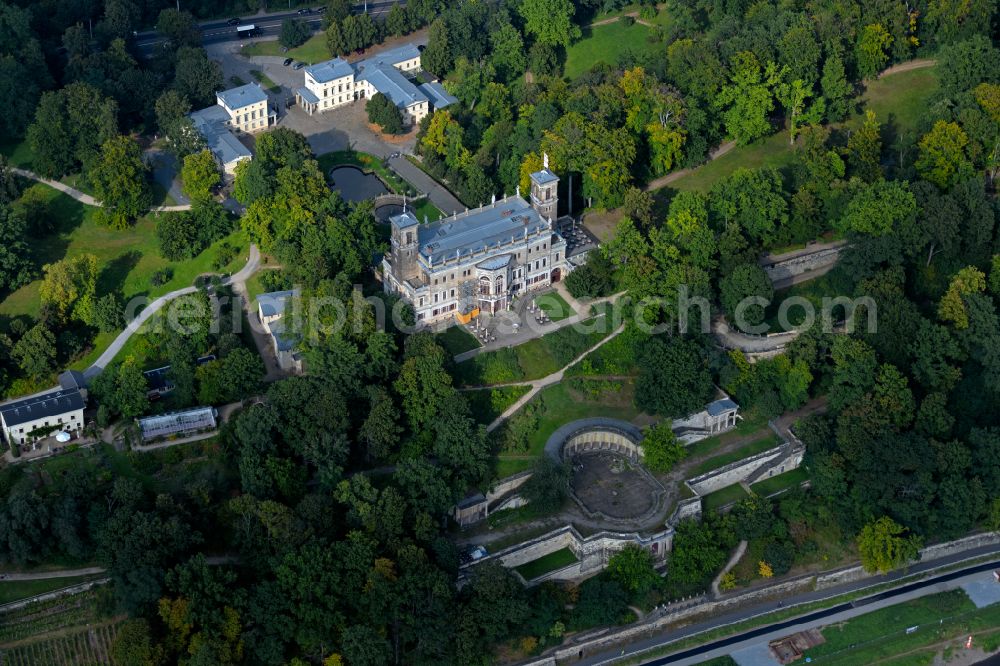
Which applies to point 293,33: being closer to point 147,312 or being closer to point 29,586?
point 147,312

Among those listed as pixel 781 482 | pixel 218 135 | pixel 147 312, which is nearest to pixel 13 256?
pixel 147 312

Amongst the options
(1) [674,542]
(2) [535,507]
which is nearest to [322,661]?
(2) [535,507]

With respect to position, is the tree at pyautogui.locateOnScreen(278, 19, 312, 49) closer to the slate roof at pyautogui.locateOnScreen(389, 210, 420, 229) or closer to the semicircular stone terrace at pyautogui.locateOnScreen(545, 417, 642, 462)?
the slate roof at pyautogui.locateOnScreen(389, 210, 420, 229)

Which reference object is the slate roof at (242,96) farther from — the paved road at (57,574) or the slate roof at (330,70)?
the paved road at (57,574)

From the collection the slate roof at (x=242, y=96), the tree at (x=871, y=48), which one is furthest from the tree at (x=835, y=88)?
the slate roof at (x=242, y=96)

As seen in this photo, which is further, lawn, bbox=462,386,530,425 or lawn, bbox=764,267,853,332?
lawn, bbox=764,267,853,332

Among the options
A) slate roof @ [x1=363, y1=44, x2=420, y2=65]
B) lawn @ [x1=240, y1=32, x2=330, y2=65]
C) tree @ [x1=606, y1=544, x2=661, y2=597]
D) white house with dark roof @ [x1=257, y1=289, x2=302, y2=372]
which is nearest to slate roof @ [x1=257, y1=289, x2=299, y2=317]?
white house with dark roof @ [x1=257, y1=289, x2=302, y2=372]

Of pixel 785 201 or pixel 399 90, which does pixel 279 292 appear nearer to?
pixel 399 90
